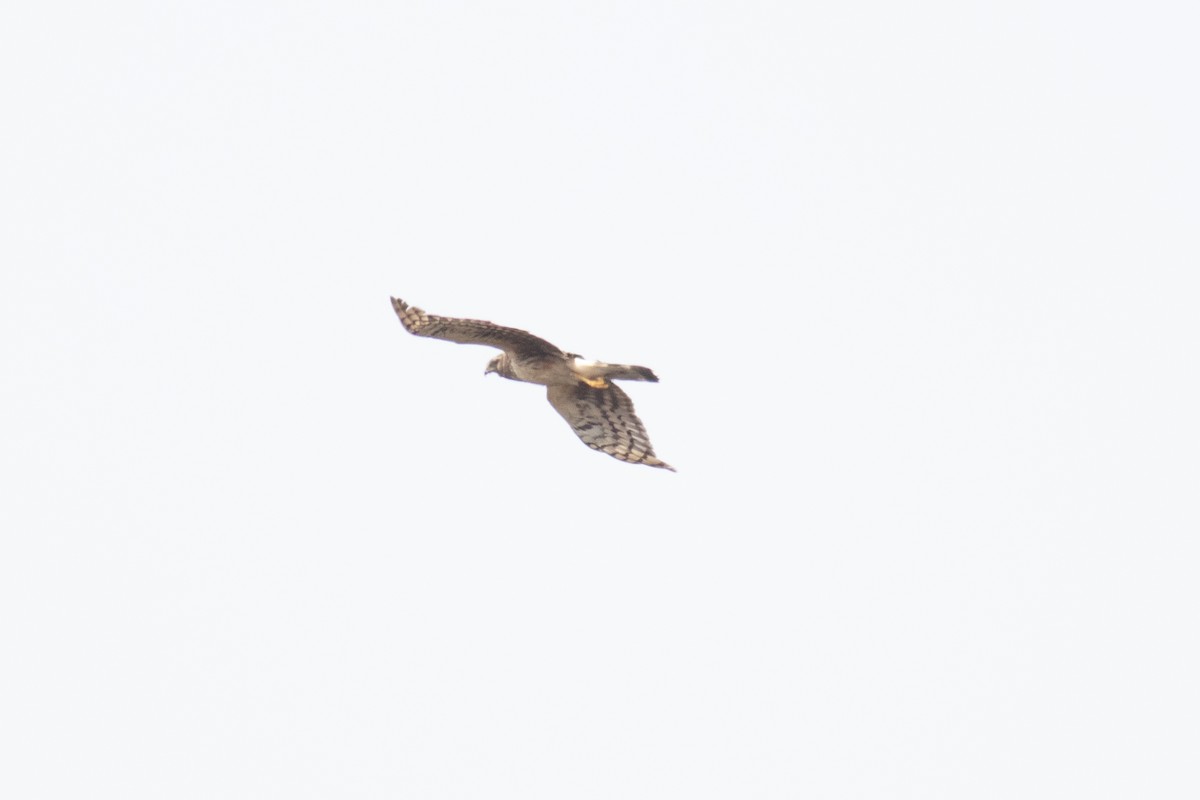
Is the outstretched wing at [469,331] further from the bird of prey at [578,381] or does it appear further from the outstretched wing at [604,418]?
the outstretched wing at [604,418]

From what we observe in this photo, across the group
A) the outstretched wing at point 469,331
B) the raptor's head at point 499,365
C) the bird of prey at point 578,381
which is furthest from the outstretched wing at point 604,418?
the outstretched wing at point 469,331

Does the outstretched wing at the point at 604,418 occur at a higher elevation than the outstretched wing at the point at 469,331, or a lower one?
lower

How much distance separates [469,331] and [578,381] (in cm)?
170

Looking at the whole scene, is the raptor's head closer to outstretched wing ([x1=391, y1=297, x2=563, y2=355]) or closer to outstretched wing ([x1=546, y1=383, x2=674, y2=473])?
outstretched wing ([x1=391, y1=297, x2=563, y2=355])

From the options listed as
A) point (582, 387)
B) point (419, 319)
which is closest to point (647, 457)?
point (582, 387)

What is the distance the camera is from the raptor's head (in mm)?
22172

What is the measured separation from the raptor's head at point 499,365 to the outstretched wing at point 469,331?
437 mm

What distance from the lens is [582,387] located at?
22.3 metres

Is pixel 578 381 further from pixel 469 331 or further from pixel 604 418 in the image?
pixel 469 331

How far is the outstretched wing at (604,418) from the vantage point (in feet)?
73.3

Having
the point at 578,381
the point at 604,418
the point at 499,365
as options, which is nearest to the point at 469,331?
the point at 499,365

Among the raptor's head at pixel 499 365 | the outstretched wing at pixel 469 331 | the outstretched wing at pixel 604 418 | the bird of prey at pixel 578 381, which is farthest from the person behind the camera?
the outstretched wing at pixel 604 418

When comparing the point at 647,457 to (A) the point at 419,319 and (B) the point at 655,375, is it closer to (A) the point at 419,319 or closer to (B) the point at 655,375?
(B) the point at 655,375

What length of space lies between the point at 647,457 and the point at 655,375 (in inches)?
58.8
